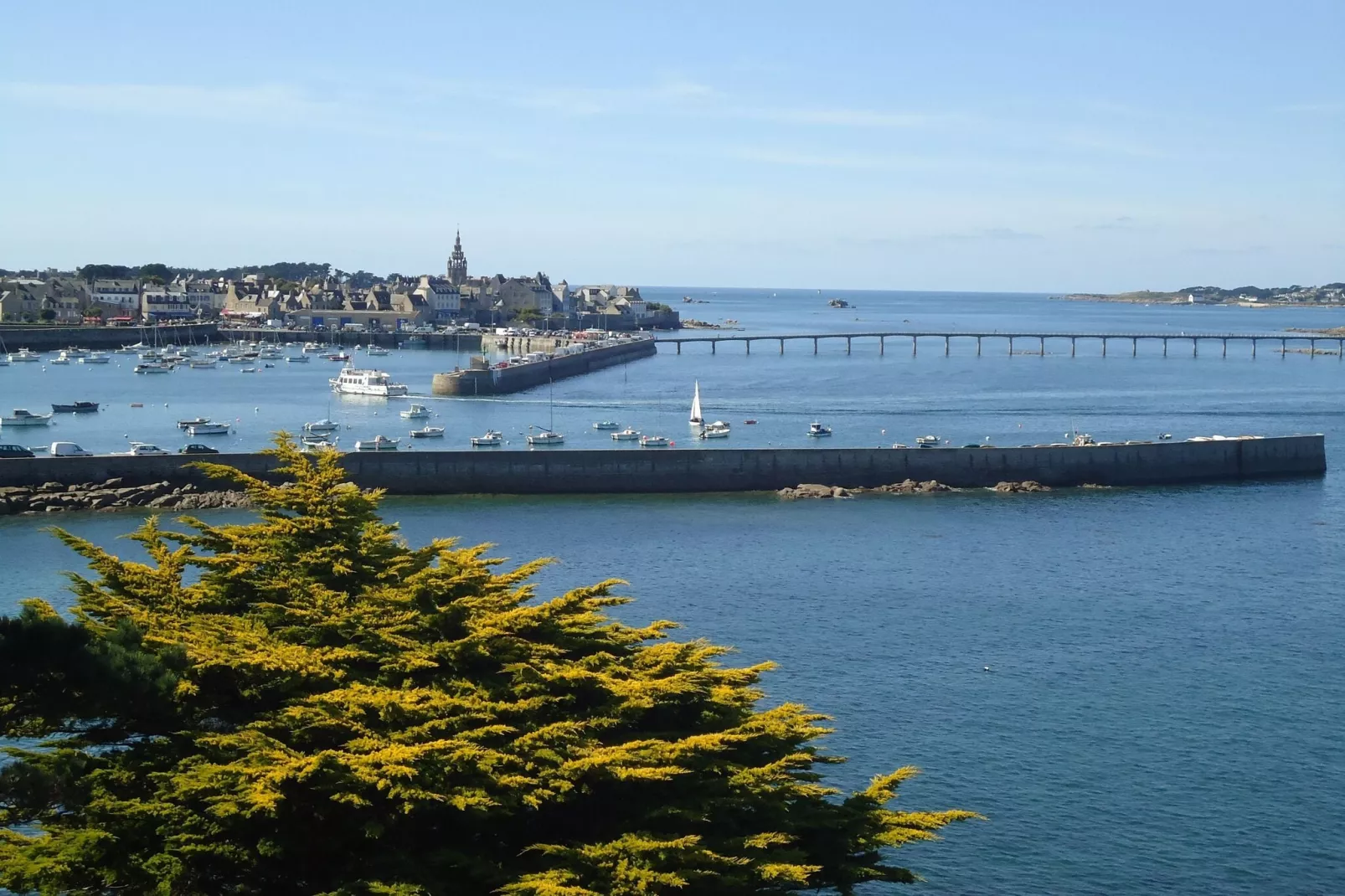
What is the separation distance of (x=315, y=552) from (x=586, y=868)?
4045 millimetres

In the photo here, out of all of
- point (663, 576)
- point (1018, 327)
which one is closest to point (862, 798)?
point (663, 576)

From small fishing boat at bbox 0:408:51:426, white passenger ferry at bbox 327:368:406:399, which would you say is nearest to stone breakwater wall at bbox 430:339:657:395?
white passenger ferry at bbox 327:368:406:399

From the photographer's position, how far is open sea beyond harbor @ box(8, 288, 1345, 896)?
1341cm

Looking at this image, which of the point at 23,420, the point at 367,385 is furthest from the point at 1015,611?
the point at 367,385

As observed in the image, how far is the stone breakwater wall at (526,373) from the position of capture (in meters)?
57.7

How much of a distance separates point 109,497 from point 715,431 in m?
19.7

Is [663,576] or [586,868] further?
[663,576]

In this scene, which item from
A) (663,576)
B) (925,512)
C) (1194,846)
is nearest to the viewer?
(1194,846)

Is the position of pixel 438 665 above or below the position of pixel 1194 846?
above

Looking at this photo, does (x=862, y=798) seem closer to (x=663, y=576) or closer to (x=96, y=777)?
(x=96, y=777)

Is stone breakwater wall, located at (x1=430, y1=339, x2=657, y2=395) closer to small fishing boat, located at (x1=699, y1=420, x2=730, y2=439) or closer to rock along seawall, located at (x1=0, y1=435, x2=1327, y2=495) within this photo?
small fishing boat, located at (x1=699, y1=420, x2=730, y2=439)

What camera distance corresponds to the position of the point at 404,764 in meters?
8.98

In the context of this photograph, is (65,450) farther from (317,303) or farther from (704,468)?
(317,303)

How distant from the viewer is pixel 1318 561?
26.3m
